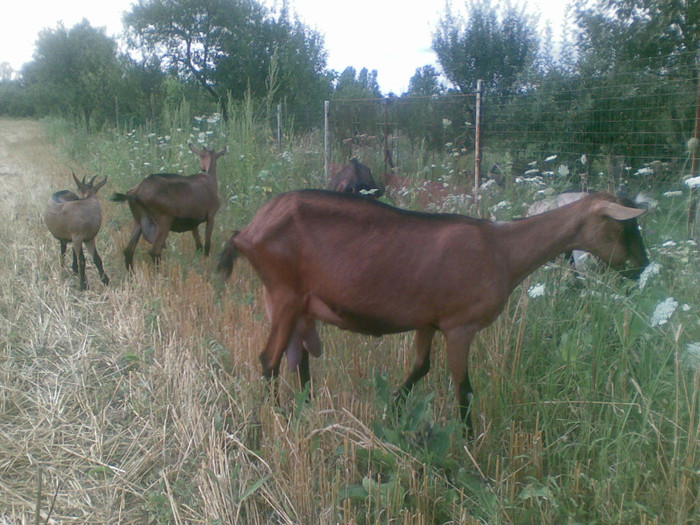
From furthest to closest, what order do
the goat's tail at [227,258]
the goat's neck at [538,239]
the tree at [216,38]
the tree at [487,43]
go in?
the tree at [216,38] < the tree at [487,43] < the goat's tail at [227,258] < the goat's neck at [538,239]

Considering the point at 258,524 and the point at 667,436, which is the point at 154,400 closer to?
the point at 258,524

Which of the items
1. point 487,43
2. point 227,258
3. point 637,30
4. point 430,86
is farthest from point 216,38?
point 227,258

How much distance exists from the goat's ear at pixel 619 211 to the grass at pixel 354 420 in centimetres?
48

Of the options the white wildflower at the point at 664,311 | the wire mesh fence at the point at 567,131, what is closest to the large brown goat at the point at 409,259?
the white wildflower at the point at 664,311

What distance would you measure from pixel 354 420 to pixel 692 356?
1712mm

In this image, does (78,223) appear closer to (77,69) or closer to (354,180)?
(354,180)

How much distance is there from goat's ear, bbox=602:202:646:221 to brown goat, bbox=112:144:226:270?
5164 mm

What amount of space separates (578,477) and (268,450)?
5.15 ft

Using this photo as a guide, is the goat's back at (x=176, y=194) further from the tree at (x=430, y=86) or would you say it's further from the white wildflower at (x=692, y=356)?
the tree at (x=430, y=86)

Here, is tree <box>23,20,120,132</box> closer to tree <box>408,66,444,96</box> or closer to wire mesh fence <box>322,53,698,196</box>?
tree <box>408,66,444,96</box>

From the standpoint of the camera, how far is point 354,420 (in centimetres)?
344

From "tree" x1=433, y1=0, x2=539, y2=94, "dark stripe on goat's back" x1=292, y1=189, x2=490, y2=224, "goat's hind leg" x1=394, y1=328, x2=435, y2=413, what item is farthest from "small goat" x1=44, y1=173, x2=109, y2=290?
"tree" x1=433, y1=0, x2=539, y2=94

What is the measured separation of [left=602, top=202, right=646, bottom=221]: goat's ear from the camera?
3503 mm

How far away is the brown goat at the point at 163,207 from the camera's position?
7344 millimetres
